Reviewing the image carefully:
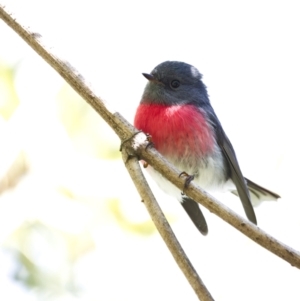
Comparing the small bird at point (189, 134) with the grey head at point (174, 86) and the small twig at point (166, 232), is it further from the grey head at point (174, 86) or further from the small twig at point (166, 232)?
the small twig at point (166, 232)

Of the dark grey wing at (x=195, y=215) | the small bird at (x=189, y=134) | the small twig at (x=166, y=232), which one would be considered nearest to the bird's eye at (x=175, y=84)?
the small bird at (x=189, y=134)

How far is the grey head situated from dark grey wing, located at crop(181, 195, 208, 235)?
643 mm

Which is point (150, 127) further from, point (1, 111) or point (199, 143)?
point (1, 111)

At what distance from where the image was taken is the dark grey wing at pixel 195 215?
142 inches

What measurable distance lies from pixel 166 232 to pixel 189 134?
1.33 m

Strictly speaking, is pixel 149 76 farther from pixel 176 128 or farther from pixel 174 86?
pixel 176 128

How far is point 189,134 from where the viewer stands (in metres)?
3.31

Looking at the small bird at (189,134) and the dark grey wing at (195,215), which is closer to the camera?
the small bird at (189,134)

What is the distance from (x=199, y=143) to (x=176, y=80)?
0.55 meters

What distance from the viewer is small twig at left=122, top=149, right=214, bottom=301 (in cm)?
190

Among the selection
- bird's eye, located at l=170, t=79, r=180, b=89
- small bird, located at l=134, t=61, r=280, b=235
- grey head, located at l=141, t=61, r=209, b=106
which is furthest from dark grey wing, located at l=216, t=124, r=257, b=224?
bird's eye, located at l=170, t=79, r=180, b=89

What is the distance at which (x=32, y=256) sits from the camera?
4.09 m

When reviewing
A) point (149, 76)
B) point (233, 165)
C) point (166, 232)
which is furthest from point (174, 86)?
point (166, 232)

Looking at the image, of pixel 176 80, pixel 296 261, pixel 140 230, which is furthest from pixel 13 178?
pixel 296 261
